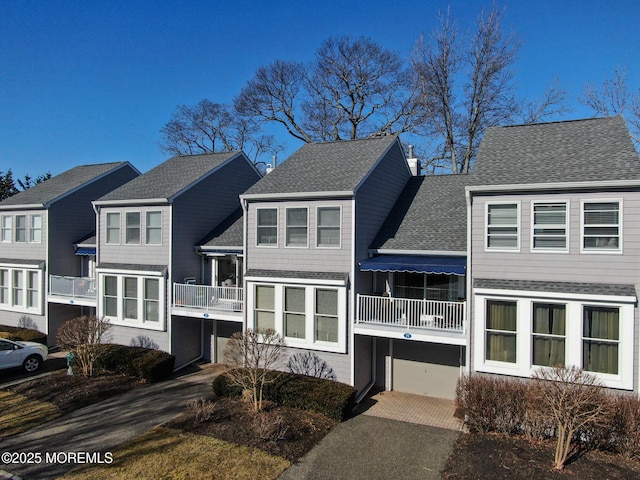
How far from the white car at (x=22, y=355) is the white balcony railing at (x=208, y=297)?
633 centimetres

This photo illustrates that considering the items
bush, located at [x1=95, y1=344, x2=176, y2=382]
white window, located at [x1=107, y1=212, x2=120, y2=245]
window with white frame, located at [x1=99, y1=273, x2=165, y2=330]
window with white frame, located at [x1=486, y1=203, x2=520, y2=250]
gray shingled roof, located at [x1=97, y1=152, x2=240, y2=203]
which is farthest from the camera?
white window, located at [x1=107, y1=212, x2=120, y2=245]

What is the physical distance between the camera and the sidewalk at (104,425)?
36.7 feet

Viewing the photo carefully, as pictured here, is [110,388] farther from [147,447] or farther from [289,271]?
[289,271]

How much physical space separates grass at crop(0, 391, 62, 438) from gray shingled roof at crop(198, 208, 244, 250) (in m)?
8.08

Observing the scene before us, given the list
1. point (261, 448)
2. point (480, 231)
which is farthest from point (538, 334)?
point (261, 448)

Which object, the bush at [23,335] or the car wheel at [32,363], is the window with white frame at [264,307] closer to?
the car wheel at [32,363]

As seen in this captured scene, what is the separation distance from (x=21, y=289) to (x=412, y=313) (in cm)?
2092

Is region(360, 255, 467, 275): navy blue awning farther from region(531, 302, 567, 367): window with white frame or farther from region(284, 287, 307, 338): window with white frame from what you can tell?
region(284, 287, 307, 338): window with white frame

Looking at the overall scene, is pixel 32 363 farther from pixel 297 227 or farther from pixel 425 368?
pixel 425 368

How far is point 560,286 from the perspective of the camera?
11.7 metres

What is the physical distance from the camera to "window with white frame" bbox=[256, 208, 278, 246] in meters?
16.1

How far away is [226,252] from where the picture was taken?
18.5 m

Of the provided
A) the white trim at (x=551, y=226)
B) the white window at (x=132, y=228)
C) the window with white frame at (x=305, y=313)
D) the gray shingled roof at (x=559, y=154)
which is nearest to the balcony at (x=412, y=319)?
the window with white frame at (x=305, y=313)

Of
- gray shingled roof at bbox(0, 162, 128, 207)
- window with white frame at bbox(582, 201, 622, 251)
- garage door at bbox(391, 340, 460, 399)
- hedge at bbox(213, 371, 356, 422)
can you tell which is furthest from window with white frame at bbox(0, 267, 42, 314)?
window with white frame at bbox(582, 201, 622, 251)
